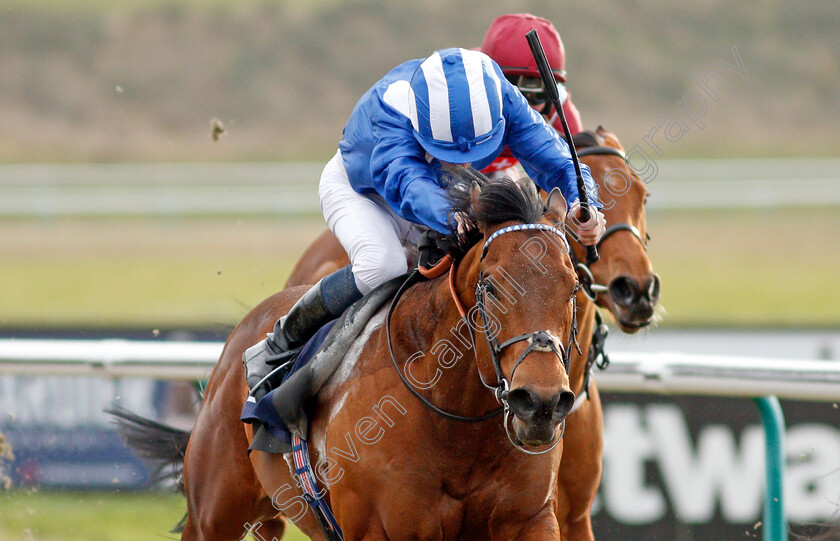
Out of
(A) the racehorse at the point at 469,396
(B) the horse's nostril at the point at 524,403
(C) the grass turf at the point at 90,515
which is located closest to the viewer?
(B) the horse's nostril at the point at 524,403

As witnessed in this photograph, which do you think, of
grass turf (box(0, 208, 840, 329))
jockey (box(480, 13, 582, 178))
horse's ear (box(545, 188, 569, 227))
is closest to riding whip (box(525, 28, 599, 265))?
horse's ear (box(545, 188, 569, 227))

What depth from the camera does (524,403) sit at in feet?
7.59

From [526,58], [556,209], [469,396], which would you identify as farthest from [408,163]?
[526,58]

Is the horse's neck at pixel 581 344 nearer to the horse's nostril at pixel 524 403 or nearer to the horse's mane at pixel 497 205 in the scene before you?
the horse's mane at pixel 497 205

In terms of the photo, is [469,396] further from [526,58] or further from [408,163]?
[526,58]

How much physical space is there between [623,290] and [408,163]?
44.4 inches

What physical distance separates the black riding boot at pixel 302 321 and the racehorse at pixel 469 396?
0.71 ft

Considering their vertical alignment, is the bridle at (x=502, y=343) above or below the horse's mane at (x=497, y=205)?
below

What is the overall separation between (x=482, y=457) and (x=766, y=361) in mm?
1592

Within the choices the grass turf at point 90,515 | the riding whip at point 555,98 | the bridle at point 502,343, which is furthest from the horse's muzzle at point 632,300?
the grass turf at point 90,515

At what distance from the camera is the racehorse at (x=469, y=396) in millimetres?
2400

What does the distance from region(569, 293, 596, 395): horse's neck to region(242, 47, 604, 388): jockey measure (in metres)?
0.63

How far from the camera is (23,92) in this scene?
25.6 m

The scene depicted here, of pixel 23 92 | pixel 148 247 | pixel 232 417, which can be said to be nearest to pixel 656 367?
pixel 232 417
